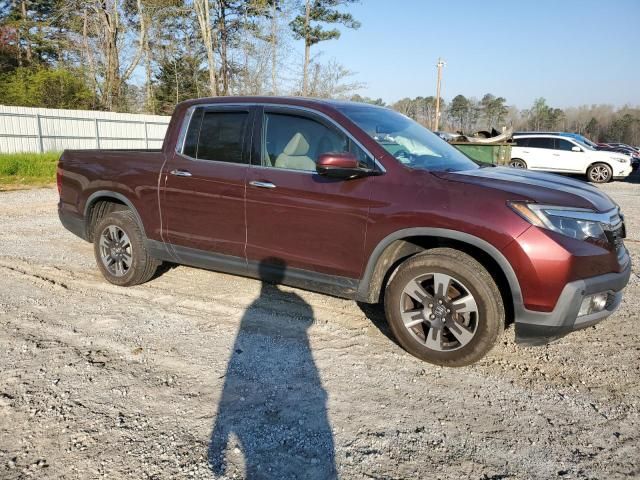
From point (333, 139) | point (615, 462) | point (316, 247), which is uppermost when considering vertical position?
point (333, 139)

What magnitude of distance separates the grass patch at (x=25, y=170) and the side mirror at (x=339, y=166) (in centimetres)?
1392

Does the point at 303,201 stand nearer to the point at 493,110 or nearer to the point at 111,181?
the point at 111,181

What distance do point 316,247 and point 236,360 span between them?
1.02 meters

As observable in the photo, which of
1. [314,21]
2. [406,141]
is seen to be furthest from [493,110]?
[406,141]

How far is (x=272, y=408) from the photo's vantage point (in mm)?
2873

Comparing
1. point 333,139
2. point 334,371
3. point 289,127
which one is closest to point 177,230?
point 289,127

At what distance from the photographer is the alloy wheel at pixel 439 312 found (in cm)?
325

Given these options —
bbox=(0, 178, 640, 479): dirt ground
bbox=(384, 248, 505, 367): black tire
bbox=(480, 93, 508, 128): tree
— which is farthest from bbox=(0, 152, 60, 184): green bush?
bbox=(480, 93, 508, 128): tree

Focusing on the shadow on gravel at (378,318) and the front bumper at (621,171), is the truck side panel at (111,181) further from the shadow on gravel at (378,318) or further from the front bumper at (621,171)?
the front bumper at (621,171)

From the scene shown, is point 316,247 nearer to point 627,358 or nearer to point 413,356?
point 413,356

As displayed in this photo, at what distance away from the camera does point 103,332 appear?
153 inches

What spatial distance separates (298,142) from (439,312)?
1.74 metres

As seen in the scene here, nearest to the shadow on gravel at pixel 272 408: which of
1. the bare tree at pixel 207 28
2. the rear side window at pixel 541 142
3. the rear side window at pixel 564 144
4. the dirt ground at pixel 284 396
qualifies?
the dirt ground at pixel 284 396

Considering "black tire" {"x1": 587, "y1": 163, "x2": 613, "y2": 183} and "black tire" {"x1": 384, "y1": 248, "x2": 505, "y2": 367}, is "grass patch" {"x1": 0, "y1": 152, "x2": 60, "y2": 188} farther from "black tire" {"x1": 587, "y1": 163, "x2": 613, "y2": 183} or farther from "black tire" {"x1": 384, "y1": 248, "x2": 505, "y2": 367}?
"black tire" {"x1": 587, "y1": 163, "x2": 613, "y2": 183}
